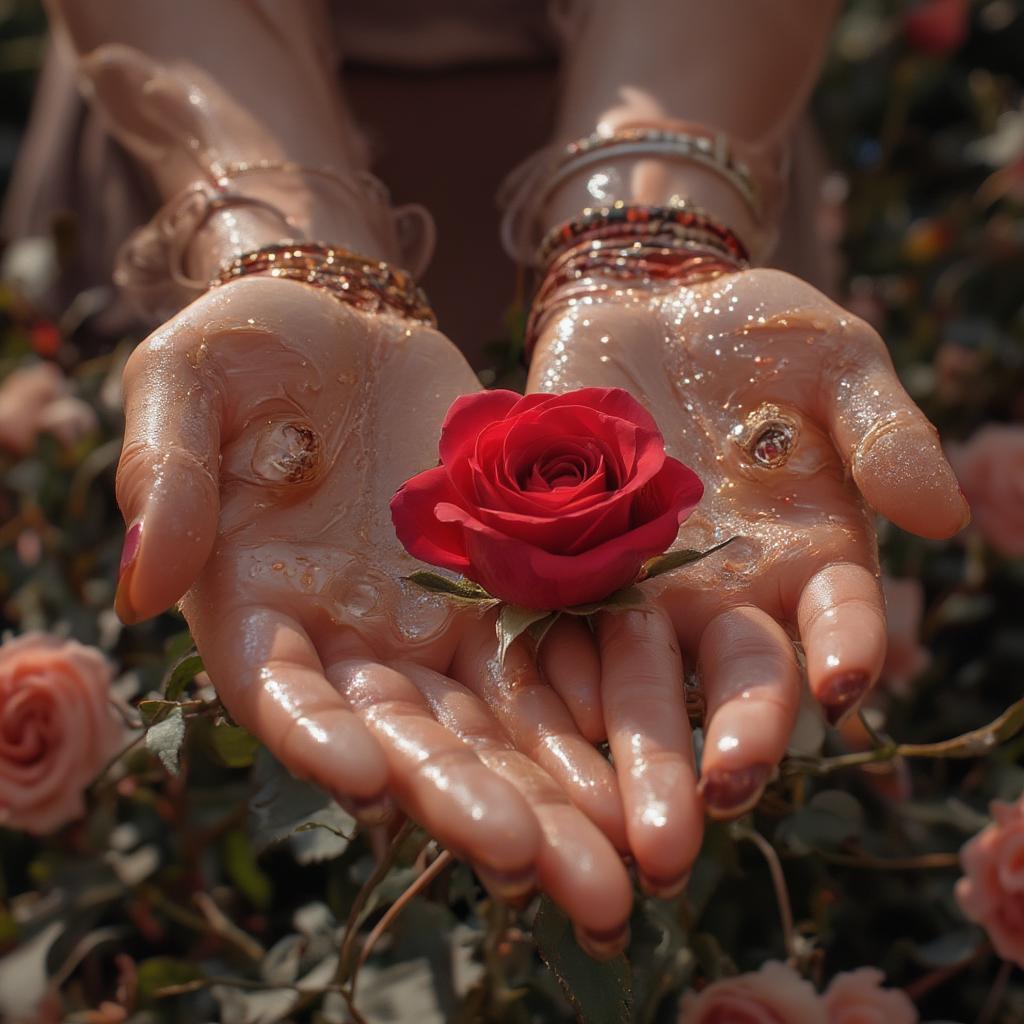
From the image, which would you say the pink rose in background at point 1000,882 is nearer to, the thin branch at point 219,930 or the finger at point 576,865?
the finger at point 576,865

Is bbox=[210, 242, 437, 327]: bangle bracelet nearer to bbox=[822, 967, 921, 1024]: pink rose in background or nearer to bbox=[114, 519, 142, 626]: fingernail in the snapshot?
bbox=[114, 519, 142, 626]: fingernail

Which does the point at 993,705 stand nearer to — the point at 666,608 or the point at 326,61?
the point at 666,608

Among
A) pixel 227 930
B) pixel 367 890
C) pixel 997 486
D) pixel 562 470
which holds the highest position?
pixel 562 470

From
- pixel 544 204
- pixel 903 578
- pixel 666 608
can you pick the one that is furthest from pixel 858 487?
pixel 903 578

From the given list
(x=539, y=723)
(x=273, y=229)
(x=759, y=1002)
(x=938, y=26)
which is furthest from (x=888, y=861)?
(x=938, y=26)

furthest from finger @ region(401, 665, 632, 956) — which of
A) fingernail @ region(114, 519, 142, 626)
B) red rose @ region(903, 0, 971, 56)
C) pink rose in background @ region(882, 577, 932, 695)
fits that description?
red rose @ region(903, 0, 971, 56)

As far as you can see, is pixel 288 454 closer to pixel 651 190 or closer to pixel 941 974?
pixel 651 190
